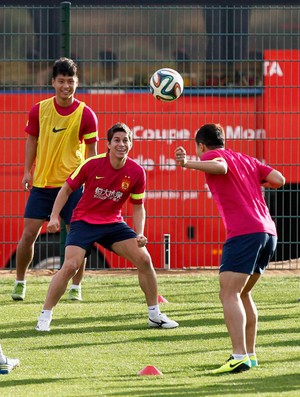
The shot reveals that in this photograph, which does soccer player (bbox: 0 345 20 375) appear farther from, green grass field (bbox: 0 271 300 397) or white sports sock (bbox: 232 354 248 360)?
white sports sock (bbox: 232 354 248 360)

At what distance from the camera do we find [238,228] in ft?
24.8

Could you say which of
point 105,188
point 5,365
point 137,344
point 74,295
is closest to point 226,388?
point 5,365

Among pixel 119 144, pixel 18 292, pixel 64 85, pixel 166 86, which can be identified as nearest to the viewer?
pixel 119 144

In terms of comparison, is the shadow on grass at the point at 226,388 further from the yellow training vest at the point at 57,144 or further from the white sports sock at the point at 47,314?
the yellow training vest at the point at 57,144

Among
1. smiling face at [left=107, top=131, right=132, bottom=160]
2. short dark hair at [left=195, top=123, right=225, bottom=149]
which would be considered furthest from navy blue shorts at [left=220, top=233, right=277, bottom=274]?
smiling face at [left=107, top=131, right=132, bottom=160]

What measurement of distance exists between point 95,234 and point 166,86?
6.74 feet

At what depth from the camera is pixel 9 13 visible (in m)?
14.5

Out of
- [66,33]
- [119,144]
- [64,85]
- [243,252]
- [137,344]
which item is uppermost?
[66,33]

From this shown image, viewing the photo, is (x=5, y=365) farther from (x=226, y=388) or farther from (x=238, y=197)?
(x=238, y=197)

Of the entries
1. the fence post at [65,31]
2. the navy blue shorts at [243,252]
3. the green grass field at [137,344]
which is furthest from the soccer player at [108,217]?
the fence post at [65,31]

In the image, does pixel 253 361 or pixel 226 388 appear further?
pixel 253 361

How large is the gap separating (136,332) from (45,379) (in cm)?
221

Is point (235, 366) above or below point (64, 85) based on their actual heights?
below

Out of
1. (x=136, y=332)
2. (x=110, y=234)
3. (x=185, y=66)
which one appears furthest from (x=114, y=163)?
(x=185, y=66)
